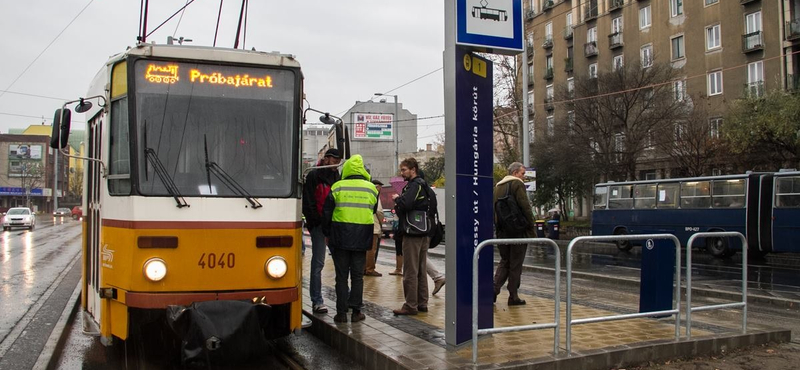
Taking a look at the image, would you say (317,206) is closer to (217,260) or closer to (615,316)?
(217,260)

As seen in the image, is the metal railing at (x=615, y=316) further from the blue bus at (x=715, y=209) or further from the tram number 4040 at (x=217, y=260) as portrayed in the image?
the blue bus at (x=715, y=209)

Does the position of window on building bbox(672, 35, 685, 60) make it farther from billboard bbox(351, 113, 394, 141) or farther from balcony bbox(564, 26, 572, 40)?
billboard bbox(351, 113, 394, 141)

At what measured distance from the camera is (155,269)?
18.3 feet

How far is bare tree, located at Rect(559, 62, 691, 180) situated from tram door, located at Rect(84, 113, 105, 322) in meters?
29.3

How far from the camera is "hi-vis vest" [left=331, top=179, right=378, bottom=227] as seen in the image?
23.0ft

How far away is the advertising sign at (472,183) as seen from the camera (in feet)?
18.5

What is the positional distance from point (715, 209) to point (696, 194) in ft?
2.94

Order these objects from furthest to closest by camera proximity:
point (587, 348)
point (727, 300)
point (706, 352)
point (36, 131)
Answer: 1. point (36, 131)
2. point (727, 300)
3. point (706, 352)
4. point (587, 348)

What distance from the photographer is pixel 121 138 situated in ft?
19.4

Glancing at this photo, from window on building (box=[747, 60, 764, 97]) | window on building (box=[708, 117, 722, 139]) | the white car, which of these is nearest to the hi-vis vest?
window on building (box=[708, 117, 722, 139])

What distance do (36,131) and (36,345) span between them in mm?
116193

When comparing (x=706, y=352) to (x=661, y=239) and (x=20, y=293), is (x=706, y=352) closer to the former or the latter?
(x=661, y=239)

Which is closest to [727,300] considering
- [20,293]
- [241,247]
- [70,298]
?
[241,247]

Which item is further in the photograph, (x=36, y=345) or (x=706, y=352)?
(x=36, y=345)
